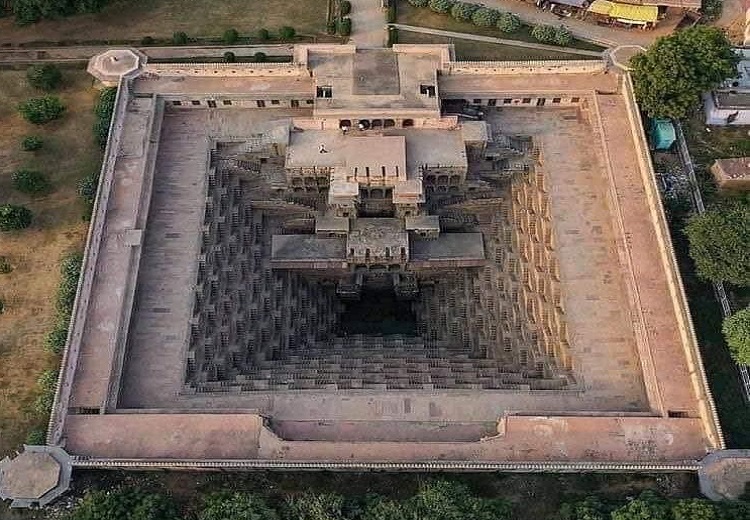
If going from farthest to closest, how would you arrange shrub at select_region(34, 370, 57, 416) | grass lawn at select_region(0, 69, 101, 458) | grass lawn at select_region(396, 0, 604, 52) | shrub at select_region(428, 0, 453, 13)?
1. shrub at select_region(428, 0, 453, 13)
2. grass lawn at select_region(396, 0, 604, 52)
3. grass lawn at select_region(0, 69, 101, 458)
4. shrub at select_region(34, 370, 57, 416)

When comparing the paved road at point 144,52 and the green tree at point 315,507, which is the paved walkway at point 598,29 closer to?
the paved road at point 144,52

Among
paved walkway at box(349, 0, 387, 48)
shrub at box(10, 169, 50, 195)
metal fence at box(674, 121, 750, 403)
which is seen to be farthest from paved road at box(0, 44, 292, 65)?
metal fence at box(674, 121, 750, 403)

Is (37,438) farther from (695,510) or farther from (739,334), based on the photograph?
(739,334)

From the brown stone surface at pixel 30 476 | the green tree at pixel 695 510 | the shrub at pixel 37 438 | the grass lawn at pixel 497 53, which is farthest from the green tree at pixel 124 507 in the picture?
the grass lawn at pixel 497 53

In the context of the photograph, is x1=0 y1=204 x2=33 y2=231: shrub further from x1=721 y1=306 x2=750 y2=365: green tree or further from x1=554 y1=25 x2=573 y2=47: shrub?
x1=721 y1=306 x2=750 y2=365: green tree

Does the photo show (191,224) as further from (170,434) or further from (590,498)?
(590,498)

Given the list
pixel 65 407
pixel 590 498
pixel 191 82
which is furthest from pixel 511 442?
pixel 191 82
